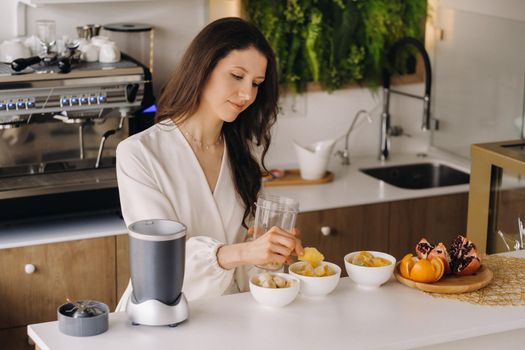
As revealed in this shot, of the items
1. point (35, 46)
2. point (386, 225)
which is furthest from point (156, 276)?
point (386, 225)

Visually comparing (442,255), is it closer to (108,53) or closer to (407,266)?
(407,266)

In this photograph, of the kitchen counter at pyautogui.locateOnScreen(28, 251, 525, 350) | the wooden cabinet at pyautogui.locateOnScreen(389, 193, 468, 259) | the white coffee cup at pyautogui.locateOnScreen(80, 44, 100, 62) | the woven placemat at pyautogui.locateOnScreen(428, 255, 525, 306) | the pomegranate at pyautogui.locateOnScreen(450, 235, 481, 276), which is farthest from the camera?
the wooden cabinet at pyautogui.locateOnScreen(389, 193, 468, 259)

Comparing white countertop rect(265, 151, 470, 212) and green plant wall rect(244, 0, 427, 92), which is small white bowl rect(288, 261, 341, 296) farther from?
green plant wall rect(244, 0, 427, 92)

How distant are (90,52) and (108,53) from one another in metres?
0.08

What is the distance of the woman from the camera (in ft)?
9.06

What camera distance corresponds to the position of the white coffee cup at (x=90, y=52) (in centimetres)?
388

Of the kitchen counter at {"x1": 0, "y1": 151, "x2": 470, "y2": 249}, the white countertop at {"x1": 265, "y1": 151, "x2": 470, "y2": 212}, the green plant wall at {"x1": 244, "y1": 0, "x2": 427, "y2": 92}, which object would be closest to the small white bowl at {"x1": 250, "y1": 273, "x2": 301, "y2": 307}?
the kitchen counter at {"x1": 0, "y1": 151, "x2": 470, "y2": 249}

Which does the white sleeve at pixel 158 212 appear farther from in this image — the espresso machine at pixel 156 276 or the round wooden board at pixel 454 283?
the round wooden board at pixel 454 283

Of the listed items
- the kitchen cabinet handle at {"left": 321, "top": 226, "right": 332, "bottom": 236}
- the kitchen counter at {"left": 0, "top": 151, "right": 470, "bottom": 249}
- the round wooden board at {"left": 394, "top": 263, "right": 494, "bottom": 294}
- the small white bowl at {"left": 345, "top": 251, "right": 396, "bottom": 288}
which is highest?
the small white bowl at {"left": 345, "top": 251, "right": 396, "bottom": 288}

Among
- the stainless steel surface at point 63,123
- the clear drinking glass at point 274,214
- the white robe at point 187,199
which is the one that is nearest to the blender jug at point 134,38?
the stainless steel surface at point 63,123

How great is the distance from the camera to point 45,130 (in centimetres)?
405

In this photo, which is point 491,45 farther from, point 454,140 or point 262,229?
point 262,229

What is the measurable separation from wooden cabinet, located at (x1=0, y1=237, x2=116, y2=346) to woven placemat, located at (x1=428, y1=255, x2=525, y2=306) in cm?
157

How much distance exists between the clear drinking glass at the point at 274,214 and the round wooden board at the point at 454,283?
0.36 metres
